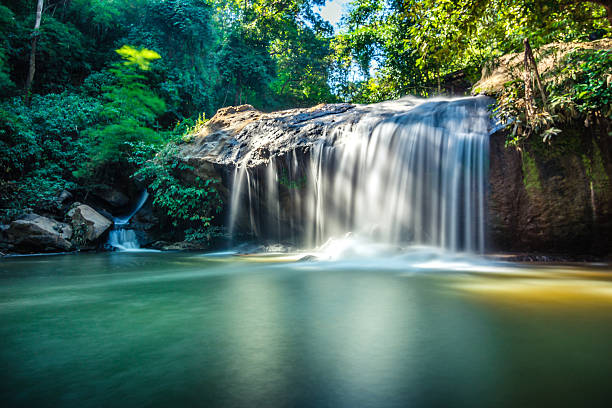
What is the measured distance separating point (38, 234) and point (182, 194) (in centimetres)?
371

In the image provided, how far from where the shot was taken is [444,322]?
2.34m

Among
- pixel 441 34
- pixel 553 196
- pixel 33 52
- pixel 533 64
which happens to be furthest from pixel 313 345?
pixel 33 52

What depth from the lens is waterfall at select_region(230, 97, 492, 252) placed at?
655 cm

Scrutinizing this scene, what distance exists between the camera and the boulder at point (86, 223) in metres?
10.0

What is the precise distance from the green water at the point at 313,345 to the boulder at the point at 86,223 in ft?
22.4

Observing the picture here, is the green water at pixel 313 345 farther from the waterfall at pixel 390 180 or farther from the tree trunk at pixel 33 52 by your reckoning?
the tree trunk at pixel 33 52

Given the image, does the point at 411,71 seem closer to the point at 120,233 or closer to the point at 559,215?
the point at 559,215

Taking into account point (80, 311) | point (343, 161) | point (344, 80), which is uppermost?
point (344, 80)

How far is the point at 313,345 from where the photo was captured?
6.36 ft

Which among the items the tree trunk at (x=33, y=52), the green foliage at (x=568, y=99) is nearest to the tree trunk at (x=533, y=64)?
the green foliage at (x=568, y=99)

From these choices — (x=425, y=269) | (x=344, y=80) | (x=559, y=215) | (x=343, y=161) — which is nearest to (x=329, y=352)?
(x=425, y=269)

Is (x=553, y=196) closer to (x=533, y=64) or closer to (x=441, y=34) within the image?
(x=533, y=64)

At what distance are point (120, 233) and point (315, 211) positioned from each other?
660 centimetres

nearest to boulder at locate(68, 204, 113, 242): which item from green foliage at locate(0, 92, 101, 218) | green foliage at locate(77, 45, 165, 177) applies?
green foliage at locate(0, 92, 101, 218)
